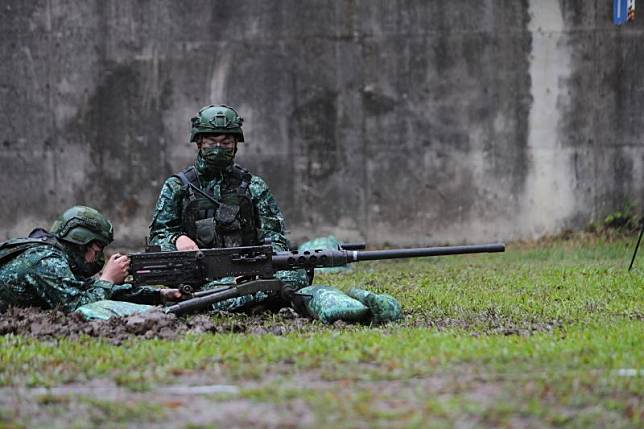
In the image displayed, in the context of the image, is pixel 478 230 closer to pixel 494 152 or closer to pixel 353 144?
pixel 494 152

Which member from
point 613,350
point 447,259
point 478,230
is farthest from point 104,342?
point 478,230

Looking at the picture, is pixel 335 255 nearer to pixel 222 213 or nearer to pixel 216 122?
pixel 222 213

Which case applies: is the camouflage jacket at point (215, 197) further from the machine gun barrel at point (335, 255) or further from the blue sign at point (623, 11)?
the blue sign at point (623, 11)

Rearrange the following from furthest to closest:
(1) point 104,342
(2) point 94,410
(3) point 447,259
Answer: (3) point 447,259, (1) point 104,342, (2) point 94,410

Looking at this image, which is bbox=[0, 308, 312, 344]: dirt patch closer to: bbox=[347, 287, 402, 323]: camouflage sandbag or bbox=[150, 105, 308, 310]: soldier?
bbox=[347, 287, 402, 323]: camouflage sandbag

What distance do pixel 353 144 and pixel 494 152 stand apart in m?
2.25

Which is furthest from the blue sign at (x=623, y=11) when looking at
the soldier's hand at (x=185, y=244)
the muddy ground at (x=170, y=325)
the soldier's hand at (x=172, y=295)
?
the soldier's hand at (x=172, y=295)

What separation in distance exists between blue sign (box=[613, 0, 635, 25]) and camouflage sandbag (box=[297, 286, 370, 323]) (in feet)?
30.4

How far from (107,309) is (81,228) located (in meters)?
0.82

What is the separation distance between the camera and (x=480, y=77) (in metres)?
16.3

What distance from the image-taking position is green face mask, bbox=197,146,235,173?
31.0 ft

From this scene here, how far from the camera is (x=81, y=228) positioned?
846 centimetres

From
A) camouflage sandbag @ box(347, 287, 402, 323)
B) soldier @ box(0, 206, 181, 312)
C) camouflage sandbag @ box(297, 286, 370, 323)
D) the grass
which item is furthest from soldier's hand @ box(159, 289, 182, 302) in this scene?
camouflage sandbag @ box(347, 287, 402, 323)

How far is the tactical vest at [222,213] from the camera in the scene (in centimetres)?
933
